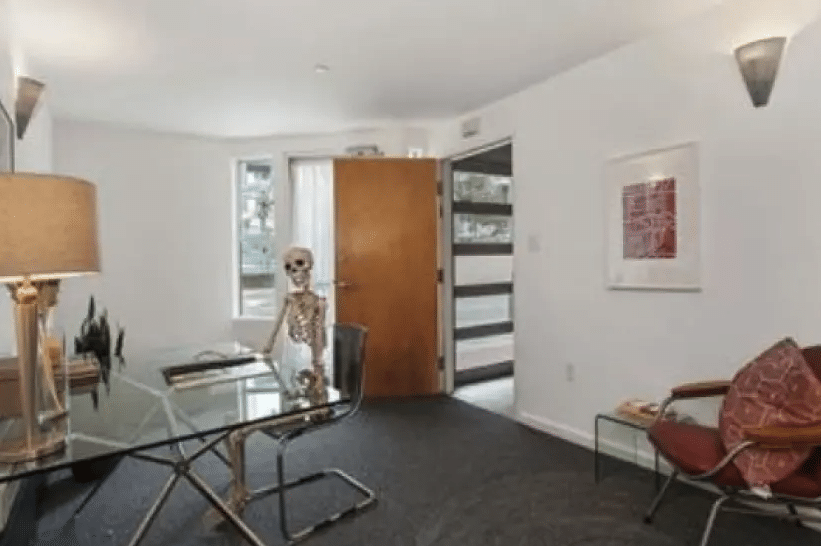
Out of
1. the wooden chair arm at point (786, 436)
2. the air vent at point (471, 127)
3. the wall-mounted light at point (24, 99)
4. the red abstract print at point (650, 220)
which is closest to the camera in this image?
the wooden chair arm at point (786, 436)

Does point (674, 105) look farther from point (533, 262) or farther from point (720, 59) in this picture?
point (533, 262)

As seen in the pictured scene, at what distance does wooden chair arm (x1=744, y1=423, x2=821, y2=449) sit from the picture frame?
10.5 feet

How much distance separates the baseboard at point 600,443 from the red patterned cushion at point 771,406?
0.58 metres

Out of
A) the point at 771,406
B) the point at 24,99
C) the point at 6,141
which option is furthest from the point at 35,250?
the point at 771,406

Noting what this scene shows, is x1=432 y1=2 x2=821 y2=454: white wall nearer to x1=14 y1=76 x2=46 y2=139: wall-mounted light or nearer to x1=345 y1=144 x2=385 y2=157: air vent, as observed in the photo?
x1=345 y1=144 x2=385 y2=157: air vent

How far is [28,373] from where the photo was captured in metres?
1.51

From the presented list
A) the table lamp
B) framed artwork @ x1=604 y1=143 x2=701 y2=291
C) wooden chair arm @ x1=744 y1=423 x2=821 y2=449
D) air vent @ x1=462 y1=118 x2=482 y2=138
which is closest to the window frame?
air vent @ x1=462 y1=118 x2=482 y2=138

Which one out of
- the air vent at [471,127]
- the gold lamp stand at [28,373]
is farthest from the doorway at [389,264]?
the gold lamp stand at [28,373]

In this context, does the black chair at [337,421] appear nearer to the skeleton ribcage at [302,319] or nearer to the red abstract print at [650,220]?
the skeleton ribcage at [302,319]

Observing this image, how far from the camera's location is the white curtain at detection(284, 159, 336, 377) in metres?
5.18

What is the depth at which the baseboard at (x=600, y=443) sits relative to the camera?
8.95ft

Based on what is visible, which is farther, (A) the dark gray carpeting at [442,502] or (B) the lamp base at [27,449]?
(A) the dark gray carpeting at [442,502]

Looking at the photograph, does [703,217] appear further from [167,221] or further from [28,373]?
[167,221]

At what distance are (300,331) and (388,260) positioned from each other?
2.21 meters
